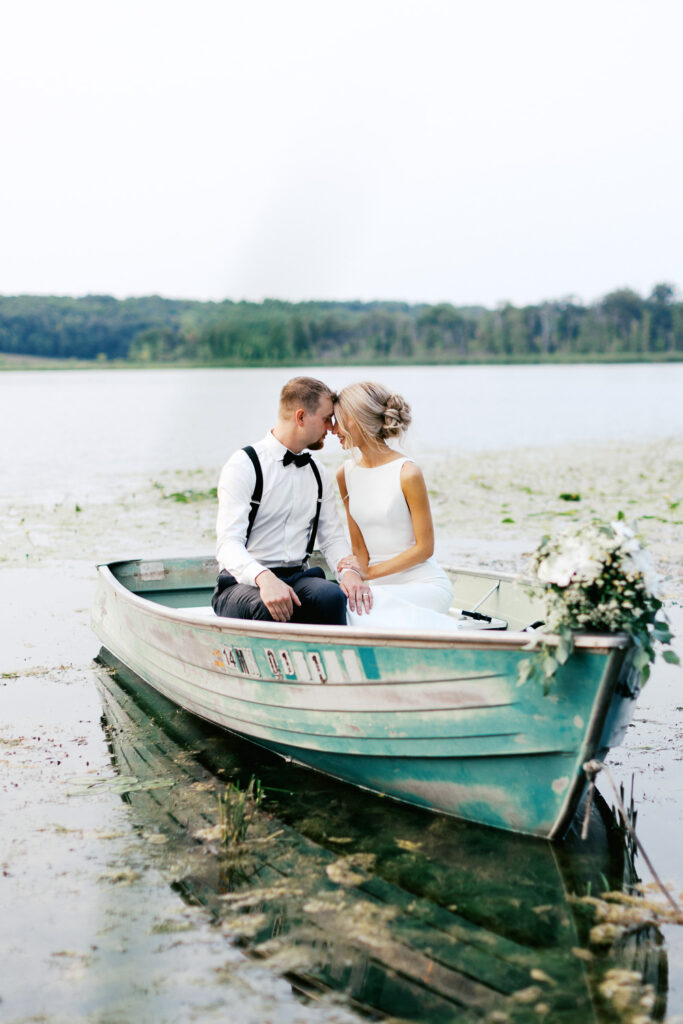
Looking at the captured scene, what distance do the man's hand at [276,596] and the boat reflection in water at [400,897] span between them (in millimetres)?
779

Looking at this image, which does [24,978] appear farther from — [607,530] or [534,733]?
[607,530]

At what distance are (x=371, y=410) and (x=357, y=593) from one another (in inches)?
30.9

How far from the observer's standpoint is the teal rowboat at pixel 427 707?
3.53 metres

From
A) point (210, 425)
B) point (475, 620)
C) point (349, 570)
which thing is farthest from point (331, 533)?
point (210, 425)

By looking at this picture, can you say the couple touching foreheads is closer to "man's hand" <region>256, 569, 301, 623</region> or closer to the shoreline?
"man's hand" <region>256, 569, 301, 623</region>

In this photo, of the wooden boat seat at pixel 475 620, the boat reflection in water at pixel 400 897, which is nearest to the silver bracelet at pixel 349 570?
the wooden boat seat at pixel 475 620

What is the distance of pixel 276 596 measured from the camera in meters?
4.36

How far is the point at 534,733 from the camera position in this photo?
11.8 ft

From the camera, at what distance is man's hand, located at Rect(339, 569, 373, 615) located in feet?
14.8

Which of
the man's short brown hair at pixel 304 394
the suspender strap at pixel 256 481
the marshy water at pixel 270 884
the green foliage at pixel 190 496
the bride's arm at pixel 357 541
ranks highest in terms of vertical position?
the man's short brown hair at pixel 304 394

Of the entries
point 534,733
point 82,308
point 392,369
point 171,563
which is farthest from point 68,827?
point 392,369

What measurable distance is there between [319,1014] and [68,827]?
1629 millimetres

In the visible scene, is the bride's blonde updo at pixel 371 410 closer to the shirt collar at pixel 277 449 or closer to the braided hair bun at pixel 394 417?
the braided hair bun at pixel 394 417

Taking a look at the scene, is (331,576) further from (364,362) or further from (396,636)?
(364,362)
